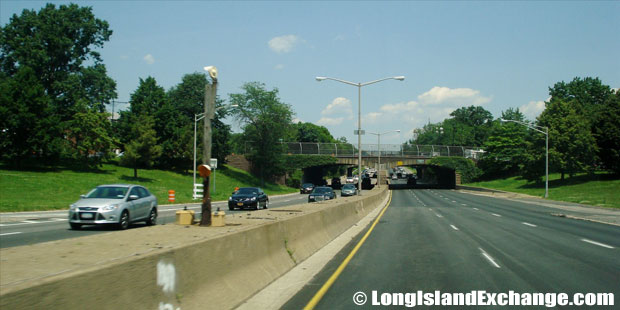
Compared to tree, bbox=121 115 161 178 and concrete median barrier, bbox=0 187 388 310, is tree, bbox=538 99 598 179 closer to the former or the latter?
tree, bbox=121 115 161 178

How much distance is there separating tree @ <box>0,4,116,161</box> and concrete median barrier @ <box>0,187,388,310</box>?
47904mm

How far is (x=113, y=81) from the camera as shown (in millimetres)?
66312

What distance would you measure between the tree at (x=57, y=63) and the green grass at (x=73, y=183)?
3.90 meters

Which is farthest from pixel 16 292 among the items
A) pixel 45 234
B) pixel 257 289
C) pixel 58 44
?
pixel 58 44

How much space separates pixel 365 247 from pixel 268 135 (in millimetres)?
65230

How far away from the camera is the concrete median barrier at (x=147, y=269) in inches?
161

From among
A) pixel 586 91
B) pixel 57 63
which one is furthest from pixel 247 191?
pixel 586 91

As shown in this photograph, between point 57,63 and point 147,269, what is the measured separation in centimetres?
6567

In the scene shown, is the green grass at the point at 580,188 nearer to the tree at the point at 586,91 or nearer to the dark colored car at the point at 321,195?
the dark colored car at the point at 321,195

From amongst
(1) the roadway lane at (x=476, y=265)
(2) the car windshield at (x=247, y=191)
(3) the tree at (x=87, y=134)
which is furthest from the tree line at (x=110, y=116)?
(1) the roadway lane at (x=476, y=265)

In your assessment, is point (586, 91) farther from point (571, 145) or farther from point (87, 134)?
point (87, 134)

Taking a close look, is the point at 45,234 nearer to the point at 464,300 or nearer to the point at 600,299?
the point at 464,300

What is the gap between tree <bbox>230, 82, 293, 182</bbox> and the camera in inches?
3076

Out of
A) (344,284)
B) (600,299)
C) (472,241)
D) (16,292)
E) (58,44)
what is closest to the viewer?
(16,292)
